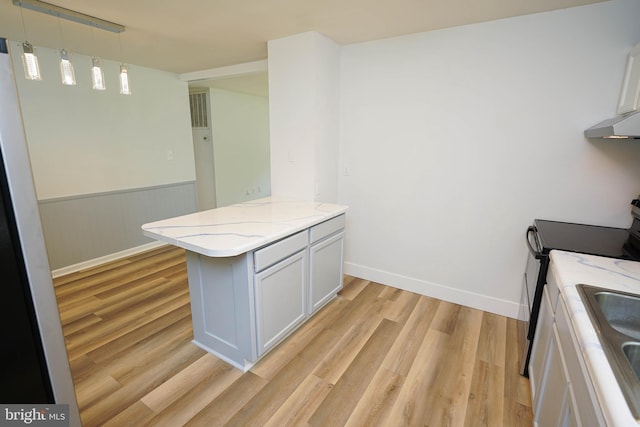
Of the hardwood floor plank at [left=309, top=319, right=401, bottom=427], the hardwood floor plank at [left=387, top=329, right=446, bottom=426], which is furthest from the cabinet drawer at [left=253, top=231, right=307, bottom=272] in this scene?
the hardwood floor plank at [left=387, top=329, right=446, bottom=426]

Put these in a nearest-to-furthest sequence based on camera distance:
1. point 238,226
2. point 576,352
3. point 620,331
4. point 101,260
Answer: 1. point 576,352
2. point 620,331
3. point 238,226
4. point 101,260

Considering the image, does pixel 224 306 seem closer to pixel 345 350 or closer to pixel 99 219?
pixel 345 350

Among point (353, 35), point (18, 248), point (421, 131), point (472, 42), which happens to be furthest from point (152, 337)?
point (472, 42)

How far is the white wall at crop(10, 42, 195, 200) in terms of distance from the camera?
3.08 meters

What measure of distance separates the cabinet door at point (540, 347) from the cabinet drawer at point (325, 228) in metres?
1.48

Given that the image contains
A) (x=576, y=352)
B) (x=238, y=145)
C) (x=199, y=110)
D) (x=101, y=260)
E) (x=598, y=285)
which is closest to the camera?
(x=576, y=352)

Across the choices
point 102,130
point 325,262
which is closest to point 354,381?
point 325,262

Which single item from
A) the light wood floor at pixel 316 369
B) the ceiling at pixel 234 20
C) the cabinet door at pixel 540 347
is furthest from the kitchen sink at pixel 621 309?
the ceiling at pixel 234 20

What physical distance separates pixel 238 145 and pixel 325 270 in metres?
3.85

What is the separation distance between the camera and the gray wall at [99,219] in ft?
10.8

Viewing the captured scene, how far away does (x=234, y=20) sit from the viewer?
93.7 inches

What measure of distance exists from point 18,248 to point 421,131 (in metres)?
2.75

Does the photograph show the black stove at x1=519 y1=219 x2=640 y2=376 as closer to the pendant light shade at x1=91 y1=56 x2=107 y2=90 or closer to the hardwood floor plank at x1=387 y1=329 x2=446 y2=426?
the hardwood floor plank at x1=387 y1=329 x2=446 y2=426

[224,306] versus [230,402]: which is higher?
[224,306]
